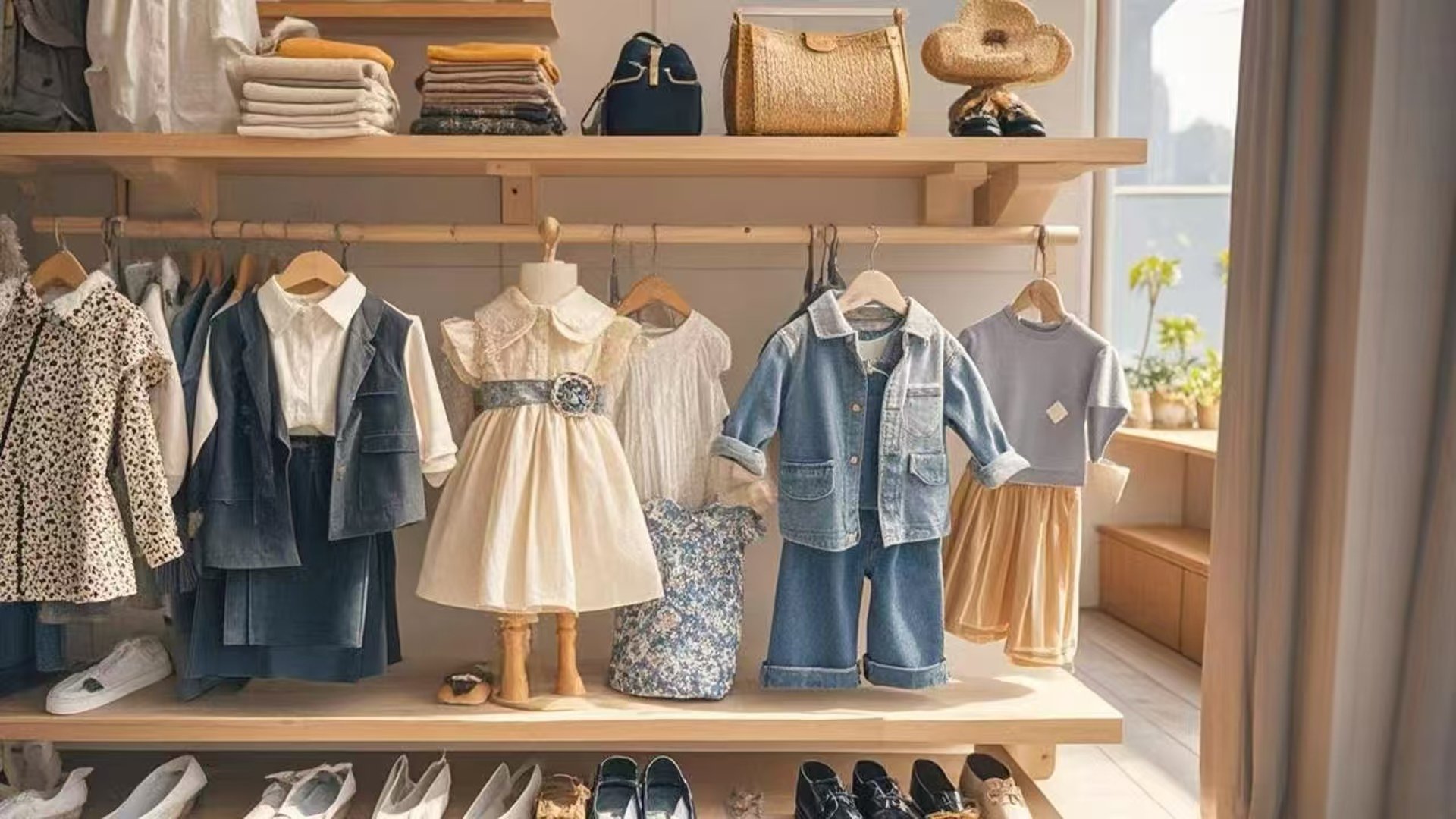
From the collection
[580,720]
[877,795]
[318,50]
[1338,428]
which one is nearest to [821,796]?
[877,795]

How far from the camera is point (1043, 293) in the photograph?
2.44 meters

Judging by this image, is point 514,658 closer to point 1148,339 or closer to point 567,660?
point 567,660

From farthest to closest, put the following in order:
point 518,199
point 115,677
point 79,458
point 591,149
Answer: point 518,199, point 115,677, point 591,149, point 79,458

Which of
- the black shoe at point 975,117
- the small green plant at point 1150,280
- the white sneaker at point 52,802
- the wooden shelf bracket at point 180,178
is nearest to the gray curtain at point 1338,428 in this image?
the black shoe at point 975,117

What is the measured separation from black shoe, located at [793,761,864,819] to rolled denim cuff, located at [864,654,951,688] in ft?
0.73

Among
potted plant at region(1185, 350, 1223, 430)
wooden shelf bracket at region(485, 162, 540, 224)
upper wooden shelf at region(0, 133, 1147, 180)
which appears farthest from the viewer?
potted plant at region(1185, 350, 1223, 430)

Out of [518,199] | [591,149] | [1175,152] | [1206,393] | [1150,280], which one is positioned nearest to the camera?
[591,149]

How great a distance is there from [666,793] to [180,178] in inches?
63.8

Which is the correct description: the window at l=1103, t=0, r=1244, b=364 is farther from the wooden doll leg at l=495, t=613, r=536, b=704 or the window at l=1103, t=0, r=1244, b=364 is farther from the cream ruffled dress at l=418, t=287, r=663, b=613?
the wooden doll leg at l=495, t=613, r=536, b=704

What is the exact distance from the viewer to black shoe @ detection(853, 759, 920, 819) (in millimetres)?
2271

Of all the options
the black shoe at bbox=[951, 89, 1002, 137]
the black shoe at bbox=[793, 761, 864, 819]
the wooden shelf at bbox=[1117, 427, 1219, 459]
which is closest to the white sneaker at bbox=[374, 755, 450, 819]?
the black shoe at bbox=[793, 761, 864, 819]

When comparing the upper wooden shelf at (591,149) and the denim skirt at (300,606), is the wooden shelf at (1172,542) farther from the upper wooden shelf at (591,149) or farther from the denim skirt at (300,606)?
the denim skirt at (300,606)

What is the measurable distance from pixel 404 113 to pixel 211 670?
128 centimetres

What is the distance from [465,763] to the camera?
267 centimetres
